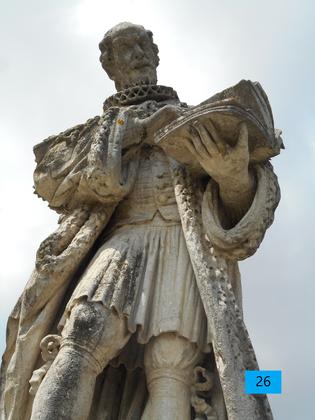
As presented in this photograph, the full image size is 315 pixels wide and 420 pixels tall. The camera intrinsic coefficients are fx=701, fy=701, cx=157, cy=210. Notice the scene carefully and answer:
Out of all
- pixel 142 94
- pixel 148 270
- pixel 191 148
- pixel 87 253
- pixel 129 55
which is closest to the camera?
pixel 191 148

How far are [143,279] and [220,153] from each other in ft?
4.16

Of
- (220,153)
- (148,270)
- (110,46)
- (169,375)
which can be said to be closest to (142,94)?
(110,46)

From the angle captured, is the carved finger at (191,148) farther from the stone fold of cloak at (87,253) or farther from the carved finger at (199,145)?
the stone fold of cloak at (87,253)

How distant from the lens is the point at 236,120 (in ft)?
18.7

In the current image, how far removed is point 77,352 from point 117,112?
255cm

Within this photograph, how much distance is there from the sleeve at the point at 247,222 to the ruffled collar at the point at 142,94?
1.81 meters

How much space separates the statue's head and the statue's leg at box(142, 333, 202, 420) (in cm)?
321

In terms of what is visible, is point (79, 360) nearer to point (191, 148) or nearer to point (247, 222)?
point (247, 222)

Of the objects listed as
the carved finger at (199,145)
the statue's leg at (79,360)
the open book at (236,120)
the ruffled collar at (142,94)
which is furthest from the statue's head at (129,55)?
the statue's leg at (79,360)

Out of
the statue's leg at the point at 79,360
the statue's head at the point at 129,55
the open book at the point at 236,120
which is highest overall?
the statue's head at the point at 129,55

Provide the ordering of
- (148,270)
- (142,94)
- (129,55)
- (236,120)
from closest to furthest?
(236,120)
(148,270)
(142,94)
(129,55)

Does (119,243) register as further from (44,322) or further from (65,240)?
(44,322)

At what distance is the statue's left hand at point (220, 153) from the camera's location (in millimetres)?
5762

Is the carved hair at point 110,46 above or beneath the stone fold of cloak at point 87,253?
above
